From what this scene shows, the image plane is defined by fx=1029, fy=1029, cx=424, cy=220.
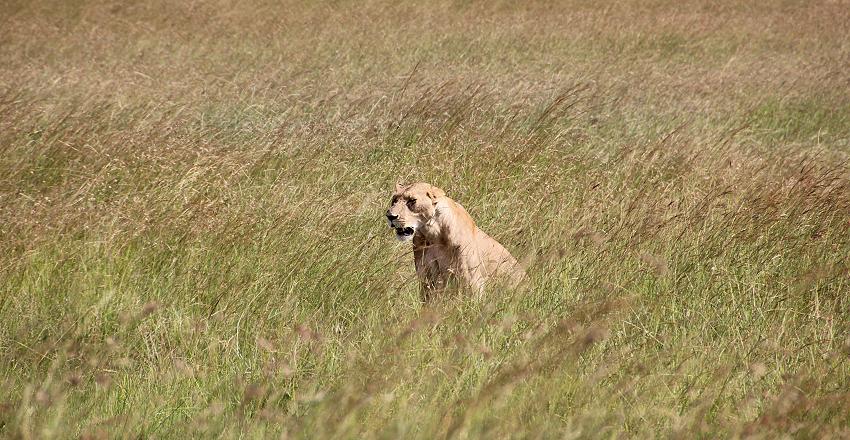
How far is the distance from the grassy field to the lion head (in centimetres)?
8

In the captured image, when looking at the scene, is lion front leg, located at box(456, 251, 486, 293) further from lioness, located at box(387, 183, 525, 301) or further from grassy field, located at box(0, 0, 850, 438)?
grassy field, located at box(0, 0, 850, 438)

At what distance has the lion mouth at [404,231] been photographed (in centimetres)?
402

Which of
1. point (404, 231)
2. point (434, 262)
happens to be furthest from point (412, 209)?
point (434, 262)

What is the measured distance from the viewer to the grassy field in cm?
249

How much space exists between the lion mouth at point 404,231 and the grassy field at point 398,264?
0.18ft

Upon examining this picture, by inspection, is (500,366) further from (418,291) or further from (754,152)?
(754,152)

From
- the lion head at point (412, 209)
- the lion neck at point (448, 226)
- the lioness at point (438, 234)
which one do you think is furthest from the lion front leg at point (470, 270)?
the lion head at point (412, 209)

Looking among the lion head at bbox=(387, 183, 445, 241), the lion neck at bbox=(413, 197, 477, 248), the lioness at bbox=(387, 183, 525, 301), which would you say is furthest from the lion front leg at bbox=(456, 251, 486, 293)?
the lion head at bbox=(387, 183, 445, 241)

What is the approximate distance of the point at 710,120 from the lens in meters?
7.44

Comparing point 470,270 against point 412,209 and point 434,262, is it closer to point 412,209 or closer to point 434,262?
point 434,262

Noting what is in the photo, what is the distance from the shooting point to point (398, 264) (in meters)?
3.87

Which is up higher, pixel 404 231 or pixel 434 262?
pixel 404 231

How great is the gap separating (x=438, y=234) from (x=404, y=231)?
153 millimetres

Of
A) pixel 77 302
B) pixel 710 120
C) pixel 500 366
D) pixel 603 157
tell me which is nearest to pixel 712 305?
pixel 500 366
